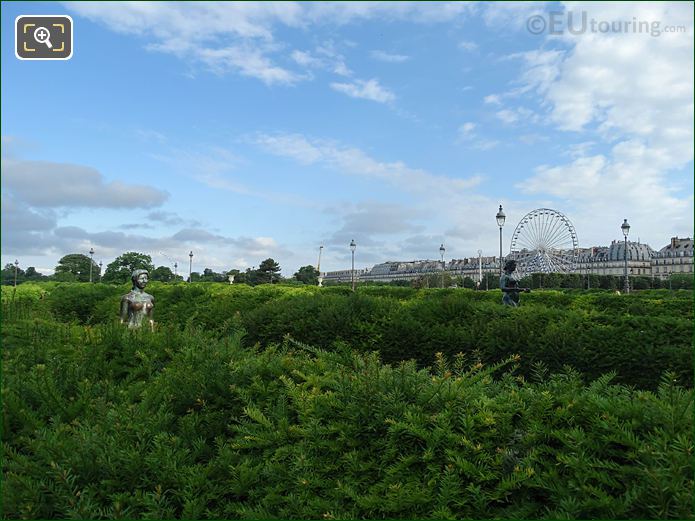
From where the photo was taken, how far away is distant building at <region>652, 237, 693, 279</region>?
117625mm

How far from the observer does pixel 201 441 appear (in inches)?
144

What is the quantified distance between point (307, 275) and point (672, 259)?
85.1 m

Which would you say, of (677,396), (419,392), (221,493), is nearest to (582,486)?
(677,396)

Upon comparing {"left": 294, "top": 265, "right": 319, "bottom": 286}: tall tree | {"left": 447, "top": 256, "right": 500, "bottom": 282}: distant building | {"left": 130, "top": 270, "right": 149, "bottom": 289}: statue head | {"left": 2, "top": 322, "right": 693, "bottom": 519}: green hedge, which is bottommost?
{"left": 2, "top": 322, "right": 693, "bottom": 519}: green hedge

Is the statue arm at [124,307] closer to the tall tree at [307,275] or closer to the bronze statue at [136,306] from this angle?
the bronze statue at [136,306]

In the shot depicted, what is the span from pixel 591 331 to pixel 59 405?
6851mm

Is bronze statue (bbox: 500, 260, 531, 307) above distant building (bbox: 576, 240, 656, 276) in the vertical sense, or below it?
below

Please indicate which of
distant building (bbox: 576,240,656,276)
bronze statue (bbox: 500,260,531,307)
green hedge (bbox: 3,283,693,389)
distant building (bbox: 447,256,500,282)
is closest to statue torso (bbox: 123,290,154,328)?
green hedge (bbox: 3,283,693,389)

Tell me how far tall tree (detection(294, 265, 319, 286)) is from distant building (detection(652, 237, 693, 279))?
7639 cm

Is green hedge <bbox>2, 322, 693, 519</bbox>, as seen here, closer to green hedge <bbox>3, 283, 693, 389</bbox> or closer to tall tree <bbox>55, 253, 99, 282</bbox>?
green hedge <bbox>3, 283, 693, 389</bbox>

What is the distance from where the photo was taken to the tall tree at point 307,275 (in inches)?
3792

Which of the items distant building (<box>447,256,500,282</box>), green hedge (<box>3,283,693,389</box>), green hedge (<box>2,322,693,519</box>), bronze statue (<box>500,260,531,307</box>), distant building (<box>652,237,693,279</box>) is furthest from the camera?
distant building (<box>447,256,500,282</box>)

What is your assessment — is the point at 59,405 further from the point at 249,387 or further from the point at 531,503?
the point at 531,503

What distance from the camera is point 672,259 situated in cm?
12225
